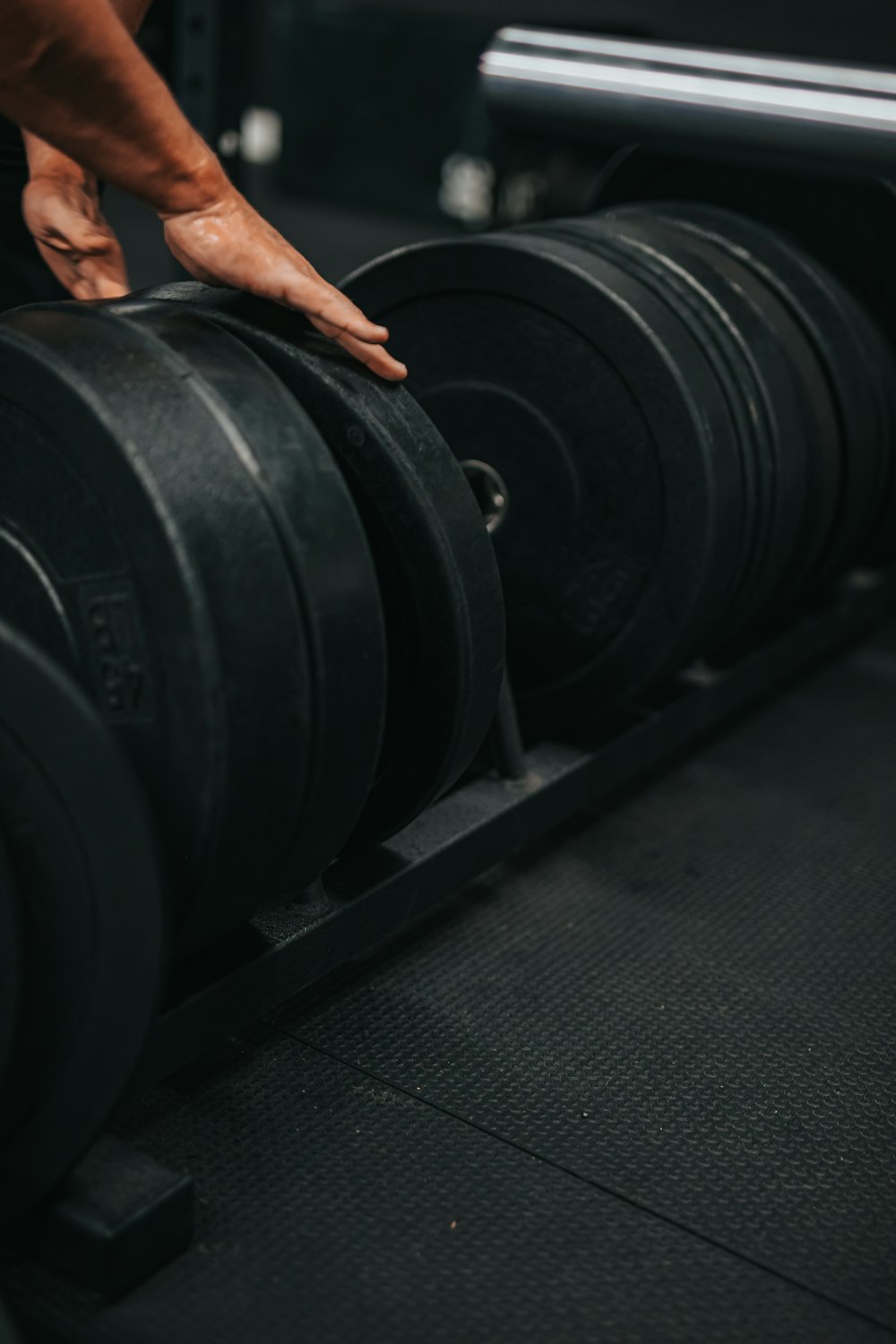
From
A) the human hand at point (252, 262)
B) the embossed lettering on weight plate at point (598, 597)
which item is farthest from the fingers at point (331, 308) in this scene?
the embossed lettering on weight plate at point (598, 597)

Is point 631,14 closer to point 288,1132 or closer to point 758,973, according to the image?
point 758,973

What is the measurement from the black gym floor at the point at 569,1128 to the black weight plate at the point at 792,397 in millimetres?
444

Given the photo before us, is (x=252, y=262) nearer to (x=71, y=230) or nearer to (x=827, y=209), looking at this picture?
(x=71, y=230)

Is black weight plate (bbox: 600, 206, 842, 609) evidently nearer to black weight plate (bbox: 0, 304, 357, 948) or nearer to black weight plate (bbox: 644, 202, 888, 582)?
black weight plate (bbox: 644, 202, 888, 582)

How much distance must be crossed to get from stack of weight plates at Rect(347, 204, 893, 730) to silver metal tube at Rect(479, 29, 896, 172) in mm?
374

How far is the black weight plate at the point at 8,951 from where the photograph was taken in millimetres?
880

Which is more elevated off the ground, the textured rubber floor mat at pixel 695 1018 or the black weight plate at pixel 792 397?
the black weight plate at pixel 792 397

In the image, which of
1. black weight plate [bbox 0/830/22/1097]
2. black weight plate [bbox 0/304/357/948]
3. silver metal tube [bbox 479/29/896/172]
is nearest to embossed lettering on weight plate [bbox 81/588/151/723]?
black weight plate [bbox 0/304/357/948]

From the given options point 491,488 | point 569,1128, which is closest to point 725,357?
point 491,488

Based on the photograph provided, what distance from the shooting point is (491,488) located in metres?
1.60

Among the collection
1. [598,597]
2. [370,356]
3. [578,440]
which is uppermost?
[370,356]

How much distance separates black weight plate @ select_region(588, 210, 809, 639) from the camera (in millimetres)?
1662

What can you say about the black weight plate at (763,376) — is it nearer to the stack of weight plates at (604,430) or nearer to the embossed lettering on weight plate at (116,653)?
the stack of weight plates at (604,430)

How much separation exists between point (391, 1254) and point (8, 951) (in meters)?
0.37
